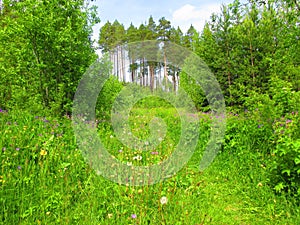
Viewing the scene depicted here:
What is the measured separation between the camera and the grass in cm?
243

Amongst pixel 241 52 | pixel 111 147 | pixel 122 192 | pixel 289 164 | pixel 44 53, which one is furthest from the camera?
pixel 241 52

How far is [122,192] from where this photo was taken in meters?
2.78

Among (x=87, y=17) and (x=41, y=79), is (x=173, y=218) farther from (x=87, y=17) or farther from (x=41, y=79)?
(x=87, y=17)

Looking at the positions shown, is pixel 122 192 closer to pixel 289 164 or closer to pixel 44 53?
pixel 289 164

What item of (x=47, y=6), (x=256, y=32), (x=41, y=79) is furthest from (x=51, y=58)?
(x=256, y=32)

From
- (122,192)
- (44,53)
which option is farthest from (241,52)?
(122,192)

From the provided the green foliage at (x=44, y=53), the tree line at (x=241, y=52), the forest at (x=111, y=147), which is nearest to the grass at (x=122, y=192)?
the forest at (x=111, y=147)

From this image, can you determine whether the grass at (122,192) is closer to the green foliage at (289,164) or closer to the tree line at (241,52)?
the green foliage at (289,164)

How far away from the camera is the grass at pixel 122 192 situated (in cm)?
243

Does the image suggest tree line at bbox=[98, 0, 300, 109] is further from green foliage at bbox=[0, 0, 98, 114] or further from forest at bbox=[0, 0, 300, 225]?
green foliage at bbox=[0, 0, 98, 114]

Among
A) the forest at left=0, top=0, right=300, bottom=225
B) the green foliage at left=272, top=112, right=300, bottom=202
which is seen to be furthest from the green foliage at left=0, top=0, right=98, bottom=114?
the green foliage at left=272, top=112, right=300, bottom=202

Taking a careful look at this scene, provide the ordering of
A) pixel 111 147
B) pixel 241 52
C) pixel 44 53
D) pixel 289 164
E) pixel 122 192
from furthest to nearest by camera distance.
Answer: pixel 241 52
pixel 44 53
pixel 111 147
pixel 289 164
pixel 122 192

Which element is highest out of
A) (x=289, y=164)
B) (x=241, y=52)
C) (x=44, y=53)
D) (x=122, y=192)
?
(x=241, y=52)

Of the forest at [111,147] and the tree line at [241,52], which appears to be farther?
the tree line at [241,52]
